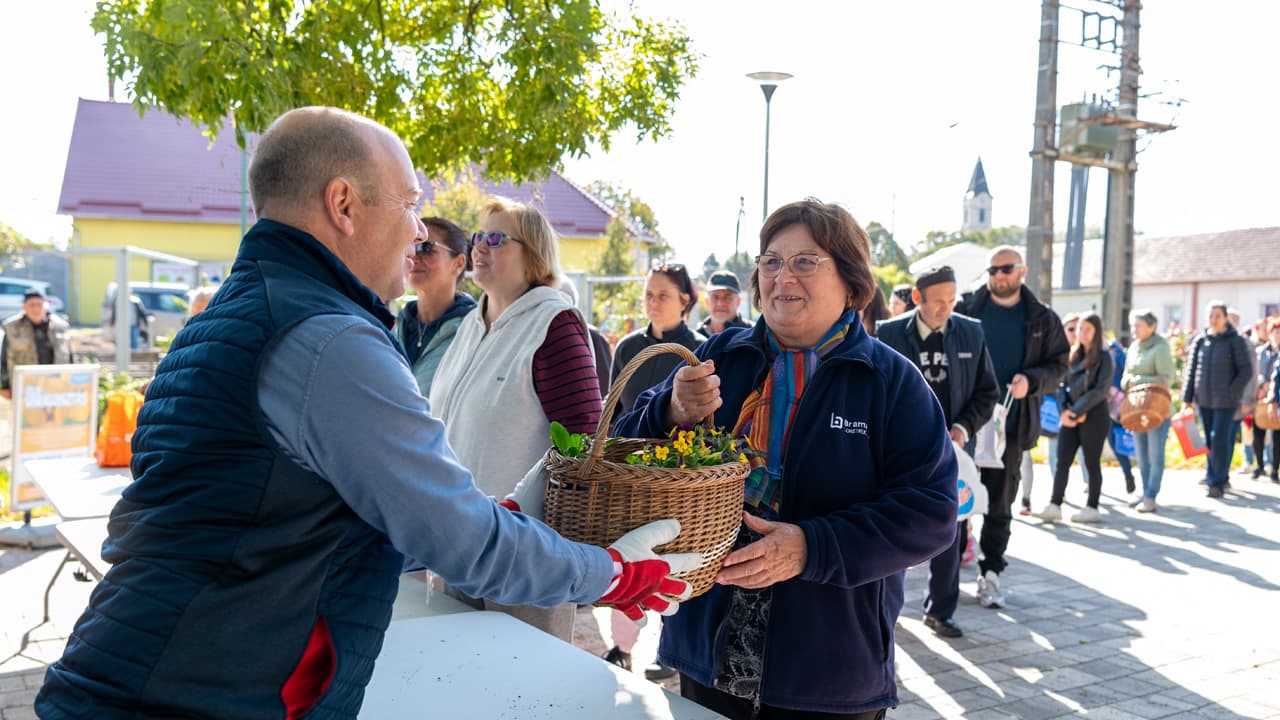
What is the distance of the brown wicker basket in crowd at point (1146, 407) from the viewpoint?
10594 millimetres

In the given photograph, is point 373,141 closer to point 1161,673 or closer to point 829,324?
point 829,324

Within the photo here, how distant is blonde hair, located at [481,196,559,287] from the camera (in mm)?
3764

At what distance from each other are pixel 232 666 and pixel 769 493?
1.41 m

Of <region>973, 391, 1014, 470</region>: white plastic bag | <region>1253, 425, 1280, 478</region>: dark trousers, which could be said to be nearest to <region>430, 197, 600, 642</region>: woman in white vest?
<region>973, 391, 1014, 470</region>: white plastic bag

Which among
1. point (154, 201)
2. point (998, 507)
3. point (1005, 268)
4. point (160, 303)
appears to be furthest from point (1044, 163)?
point (154, 201)

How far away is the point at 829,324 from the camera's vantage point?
8.70 feet

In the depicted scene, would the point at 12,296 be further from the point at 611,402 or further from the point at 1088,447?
the point at 611,402

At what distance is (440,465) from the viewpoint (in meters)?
1.61

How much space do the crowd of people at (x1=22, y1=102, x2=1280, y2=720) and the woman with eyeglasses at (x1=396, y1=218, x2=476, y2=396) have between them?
1cm

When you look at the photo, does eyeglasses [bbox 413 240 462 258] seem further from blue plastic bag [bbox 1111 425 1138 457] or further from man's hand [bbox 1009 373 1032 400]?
blue plastic bag [bbox 1111 425 1138 457]

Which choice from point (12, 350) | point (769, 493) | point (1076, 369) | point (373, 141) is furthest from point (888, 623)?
point (12, 350)

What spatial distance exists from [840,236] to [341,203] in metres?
→ 1.38

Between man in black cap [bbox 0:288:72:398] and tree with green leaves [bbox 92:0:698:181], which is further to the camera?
man in black cap [bbox 0:288:72:398]

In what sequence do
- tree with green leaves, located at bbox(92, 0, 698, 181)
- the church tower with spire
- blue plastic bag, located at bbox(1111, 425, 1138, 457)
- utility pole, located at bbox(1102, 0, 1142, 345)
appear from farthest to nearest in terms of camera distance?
the church tower with spire
utility pole, located at bbox(1102, 0, 1142, 345)
blue plastic bag, located at bbox(1111, 425, 1138, 457)
tree with green leaves, located at bbox(92, 0, 698, 181)
